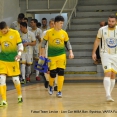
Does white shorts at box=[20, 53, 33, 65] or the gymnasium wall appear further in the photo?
the gymnasium wall

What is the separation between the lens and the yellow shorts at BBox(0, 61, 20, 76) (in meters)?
9.31

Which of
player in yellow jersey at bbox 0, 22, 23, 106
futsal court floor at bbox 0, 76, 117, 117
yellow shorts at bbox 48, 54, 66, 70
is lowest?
futsal court floor at bbox 0, 76, 117, 117

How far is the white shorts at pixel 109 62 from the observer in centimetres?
950

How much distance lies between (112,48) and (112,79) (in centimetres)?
68

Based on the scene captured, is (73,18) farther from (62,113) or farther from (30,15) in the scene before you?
(62,113)

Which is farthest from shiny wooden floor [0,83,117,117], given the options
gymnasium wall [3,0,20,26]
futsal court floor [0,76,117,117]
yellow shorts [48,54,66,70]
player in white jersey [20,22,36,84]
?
gymnasium wall [3,0,20,26]

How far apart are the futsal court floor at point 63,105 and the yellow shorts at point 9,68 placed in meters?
0.62

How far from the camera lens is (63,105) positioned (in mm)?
8961

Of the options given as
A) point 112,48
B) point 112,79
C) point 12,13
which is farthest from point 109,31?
point 12,13

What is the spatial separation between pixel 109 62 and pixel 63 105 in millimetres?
1375

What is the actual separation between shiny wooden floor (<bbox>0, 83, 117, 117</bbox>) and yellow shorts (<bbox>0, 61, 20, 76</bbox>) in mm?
625

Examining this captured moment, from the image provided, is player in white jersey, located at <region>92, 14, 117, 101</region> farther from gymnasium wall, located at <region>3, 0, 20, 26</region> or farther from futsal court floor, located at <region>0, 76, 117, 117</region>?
gymnasium wall, located at <region>3, 0, 20, 26</region>

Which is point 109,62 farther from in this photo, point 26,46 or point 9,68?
point 26,46

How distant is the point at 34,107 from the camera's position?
8.77m
